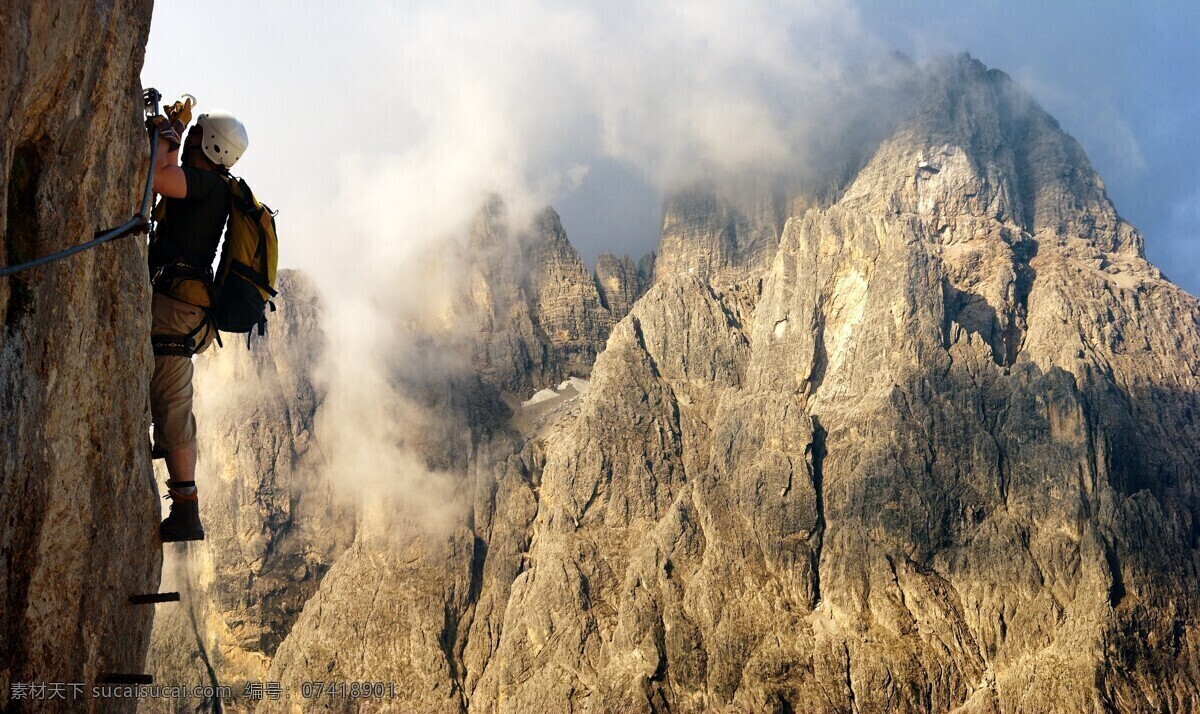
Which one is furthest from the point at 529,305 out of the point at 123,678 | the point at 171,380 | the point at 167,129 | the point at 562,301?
the point at 123,678

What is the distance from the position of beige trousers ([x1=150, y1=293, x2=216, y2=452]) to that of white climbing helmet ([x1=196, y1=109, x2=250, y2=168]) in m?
1.59

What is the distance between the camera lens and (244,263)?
39.7 feet

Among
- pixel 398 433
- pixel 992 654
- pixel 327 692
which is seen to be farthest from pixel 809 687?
pixel 398 433

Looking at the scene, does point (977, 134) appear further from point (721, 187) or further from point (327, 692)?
point (327, 692)

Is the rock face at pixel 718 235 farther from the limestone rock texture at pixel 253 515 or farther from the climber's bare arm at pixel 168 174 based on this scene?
the climber's bare arm at pixel 168 174

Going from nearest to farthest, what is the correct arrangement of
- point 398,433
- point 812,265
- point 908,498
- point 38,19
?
point 38,19 < point 908,498 < point 812,265 < point 398,433

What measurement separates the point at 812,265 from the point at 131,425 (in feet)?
433

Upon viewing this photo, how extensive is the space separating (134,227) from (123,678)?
4.30 metres

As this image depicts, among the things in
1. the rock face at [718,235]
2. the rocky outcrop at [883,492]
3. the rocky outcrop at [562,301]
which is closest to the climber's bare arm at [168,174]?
the rocky outcrop at [883,492]

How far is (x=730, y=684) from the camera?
108 metres

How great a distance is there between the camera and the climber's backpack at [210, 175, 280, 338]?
38.9ft

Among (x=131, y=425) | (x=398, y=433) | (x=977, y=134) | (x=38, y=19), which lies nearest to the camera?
(x=38, y=19)

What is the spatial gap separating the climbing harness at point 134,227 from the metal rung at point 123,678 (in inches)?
159

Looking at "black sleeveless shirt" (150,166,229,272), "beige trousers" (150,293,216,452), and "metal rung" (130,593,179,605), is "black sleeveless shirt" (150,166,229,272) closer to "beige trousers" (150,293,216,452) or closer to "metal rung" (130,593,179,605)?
"beige trousers" (150,293,216,452)
